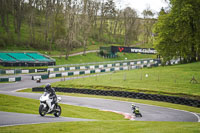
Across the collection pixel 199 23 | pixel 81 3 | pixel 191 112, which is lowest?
pixel 191 112

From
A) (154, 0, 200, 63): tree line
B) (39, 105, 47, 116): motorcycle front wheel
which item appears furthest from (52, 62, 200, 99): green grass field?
(39, 105, 47, 116): motorcycle front wheel

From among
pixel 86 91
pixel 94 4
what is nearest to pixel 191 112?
pixel 86 91

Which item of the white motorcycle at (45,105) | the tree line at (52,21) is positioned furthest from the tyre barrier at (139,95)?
the tree line at (52,21)

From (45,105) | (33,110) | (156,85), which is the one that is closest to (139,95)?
(156,85)

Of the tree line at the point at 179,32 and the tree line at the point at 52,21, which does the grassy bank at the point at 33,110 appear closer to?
the tree line at the point at 179,32

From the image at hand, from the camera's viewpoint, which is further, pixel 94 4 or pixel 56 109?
pixel 94 4

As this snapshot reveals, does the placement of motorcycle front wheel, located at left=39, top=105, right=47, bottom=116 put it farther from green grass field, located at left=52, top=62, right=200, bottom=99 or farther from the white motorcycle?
green grass field, located at left=52, top=62, right=200, bottom=99

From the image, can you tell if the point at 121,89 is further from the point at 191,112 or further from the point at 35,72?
the point at 35,72

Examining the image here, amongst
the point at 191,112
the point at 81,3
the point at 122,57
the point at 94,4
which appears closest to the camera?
the point at 191,112

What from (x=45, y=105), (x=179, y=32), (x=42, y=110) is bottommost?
(x=42, y=110)

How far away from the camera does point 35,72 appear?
170ft

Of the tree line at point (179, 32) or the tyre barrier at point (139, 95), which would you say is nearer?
the tyre barrier at point (139, 95)

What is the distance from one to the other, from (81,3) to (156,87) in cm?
4845

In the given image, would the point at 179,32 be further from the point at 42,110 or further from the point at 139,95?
the point at 42,110
